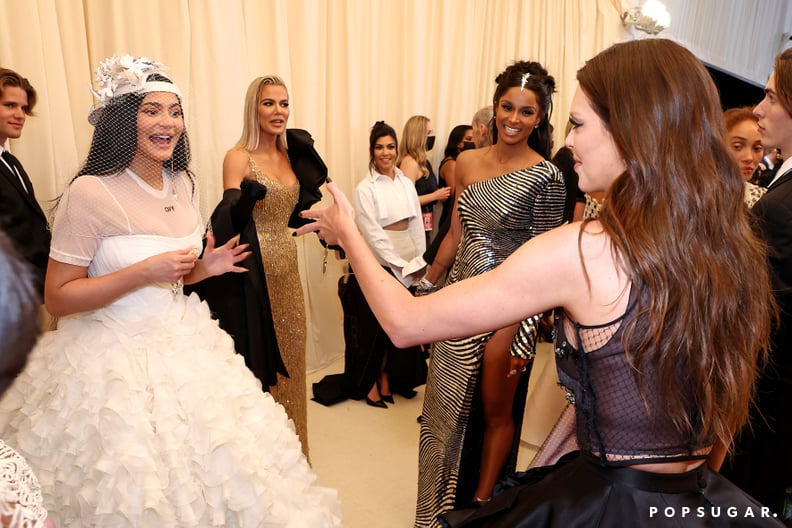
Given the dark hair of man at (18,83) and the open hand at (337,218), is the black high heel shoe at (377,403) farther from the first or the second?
the open hand at (337,218)

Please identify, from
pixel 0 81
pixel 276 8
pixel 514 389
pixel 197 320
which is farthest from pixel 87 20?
pixel 514 389

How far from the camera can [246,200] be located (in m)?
2.38

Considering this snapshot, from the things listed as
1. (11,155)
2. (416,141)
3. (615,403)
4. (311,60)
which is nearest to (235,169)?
(11,155)

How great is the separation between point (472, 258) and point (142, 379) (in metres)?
1.23

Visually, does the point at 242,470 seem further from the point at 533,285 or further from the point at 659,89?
the point at 659,89

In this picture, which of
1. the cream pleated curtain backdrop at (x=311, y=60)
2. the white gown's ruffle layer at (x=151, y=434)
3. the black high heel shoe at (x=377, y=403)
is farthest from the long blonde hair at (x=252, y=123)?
the black high heel shoe at (x=377, y=403)

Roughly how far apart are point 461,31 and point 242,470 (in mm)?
4476

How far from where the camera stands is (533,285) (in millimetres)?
1038

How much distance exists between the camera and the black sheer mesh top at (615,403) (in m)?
1.06

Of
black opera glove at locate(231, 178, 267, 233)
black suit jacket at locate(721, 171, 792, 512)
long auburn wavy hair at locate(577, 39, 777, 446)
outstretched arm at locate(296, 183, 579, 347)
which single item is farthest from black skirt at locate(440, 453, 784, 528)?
black opera glove at locate(231, 178, 267, 233)

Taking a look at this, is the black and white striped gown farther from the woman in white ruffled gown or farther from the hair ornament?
the woman in white ruffled gown

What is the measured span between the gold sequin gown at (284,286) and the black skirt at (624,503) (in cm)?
163

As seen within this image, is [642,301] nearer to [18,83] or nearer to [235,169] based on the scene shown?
[235,169]

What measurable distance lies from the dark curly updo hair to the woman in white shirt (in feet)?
3.57
